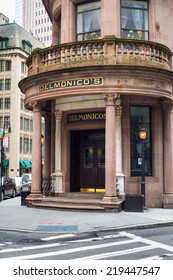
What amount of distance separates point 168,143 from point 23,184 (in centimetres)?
1642

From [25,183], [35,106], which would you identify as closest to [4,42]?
[25,183]

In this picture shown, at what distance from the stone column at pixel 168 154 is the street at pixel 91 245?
5261 mm

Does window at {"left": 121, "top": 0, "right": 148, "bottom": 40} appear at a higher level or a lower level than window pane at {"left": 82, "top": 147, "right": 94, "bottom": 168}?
higher

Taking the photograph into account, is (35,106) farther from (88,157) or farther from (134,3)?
(134,3)

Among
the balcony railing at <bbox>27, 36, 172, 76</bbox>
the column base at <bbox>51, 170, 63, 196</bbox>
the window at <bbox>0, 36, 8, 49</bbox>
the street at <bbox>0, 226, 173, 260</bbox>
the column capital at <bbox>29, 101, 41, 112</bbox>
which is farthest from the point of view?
the window at <bbox>0, 36, 8, 49</bbox>

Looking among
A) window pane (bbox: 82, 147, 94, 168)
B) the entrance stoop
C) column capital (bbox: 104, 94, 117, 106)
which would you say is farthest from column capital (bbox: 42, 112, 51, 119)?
column capital (bbox: 104, 94, 117, 106)

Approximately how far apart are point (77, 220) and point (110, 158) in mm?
3267

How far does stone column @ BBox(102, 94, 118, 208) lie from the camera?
614 inches

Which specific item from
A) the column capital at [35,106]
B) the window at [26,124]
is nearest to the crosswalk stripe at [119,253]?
the column capital at [35,106]

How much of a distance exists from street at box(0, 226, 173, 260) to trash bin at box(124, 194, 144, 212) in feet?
11.3

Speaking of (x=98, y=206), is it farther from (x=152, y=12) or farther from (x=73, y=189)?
(x=152, y=12)

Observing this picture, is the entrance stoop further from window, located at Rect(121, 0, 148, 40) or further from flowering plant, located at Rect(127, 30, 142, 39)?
window, located at Rect(121, 0, 148, 40)

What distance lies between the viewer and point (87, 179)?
19.3 meters
